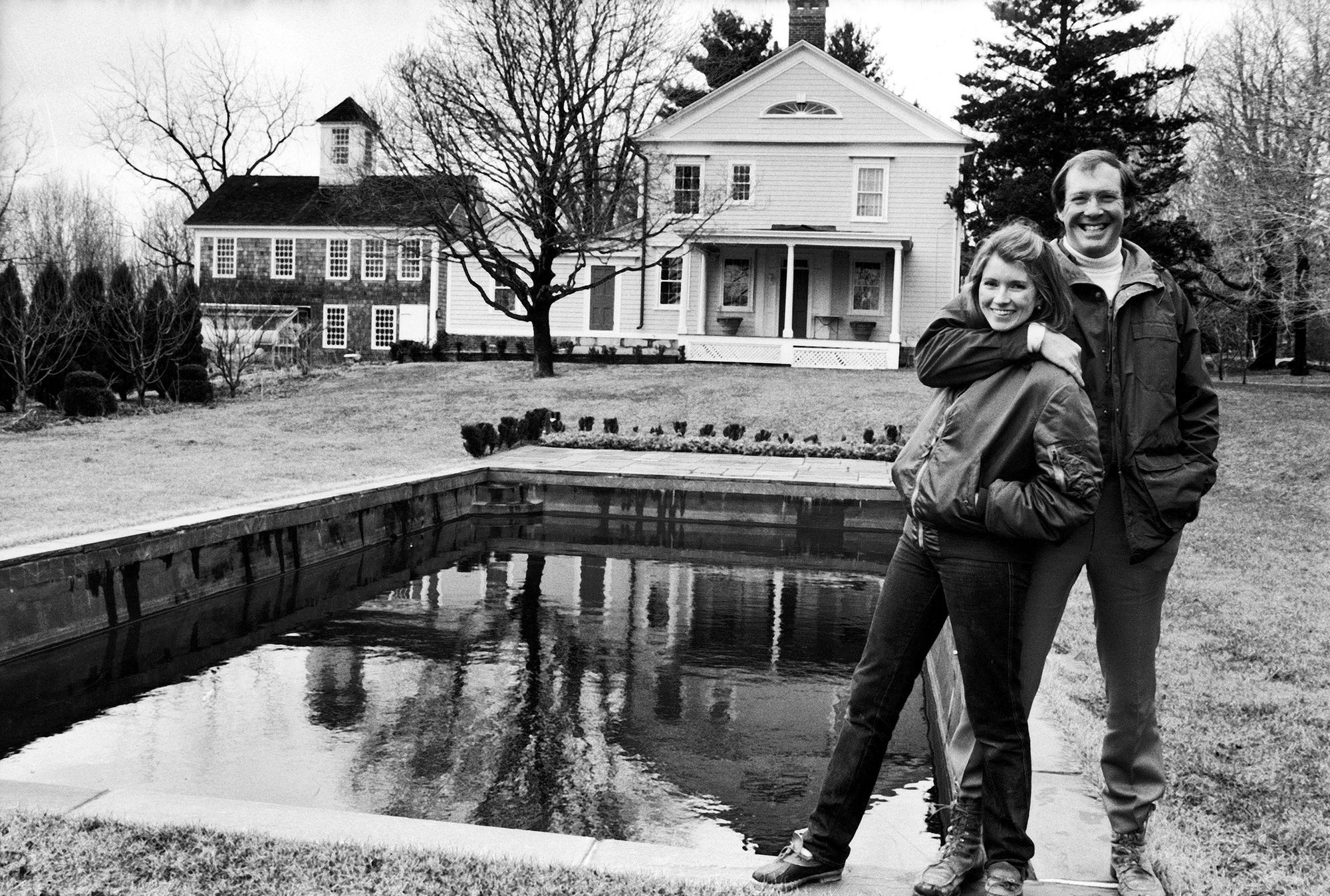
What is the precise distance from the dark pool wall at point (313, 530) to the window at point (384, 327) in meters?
25.6

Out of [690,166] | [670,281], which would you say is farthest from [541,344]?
[690,166]

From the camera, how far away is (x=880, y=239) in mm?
27359

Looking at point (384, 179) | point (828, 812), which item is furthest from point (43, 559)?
point (384, 179)

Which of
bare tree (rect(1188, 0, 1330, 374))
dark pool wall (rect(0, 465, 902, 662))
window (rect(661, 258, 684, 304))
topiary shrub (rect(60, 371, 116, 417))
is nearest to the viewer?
dark pool wall (rect(0, 465, 902, 662))

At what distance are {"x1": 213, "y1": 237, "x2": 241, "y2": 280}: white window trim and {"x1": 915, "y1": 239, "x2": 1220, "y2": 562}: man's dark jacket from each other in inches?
1526

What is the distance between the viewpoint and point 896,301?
27.3 metres

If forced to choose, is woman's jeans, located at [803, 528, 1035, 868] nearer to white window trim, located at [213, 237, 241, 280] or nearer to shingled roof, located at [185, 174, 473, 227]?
shingled roof, located at [185, 174, 473, 227]

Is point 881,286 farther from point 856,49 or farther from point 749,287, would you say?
point 856,49

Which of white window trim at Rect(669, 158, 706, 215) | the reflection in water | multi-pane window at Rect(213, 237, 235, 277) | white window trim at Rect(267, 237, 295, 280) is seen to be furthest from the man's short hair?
multi-pane window at Rect(213, 237, 235, 277)

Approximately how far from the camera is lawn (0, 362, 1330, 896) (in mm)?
3791

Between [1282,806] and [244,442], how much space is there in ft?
51.9

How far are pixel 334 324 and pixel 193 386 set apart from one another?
1517cm

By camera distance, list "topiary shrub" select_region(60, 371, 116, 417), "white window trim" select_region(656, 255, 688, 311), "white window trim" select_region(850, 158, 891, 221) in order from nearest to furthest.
Answer: 1. "topiary shrub" select_region(60, 371, 116, 417)
2. "white window trim" select_region(850, 158, 891, 221)
3. "white window trim" select_region(656, 255, 688, 311)

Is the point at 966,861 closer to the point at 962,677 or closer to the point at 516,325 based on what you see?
the point at 962,677
